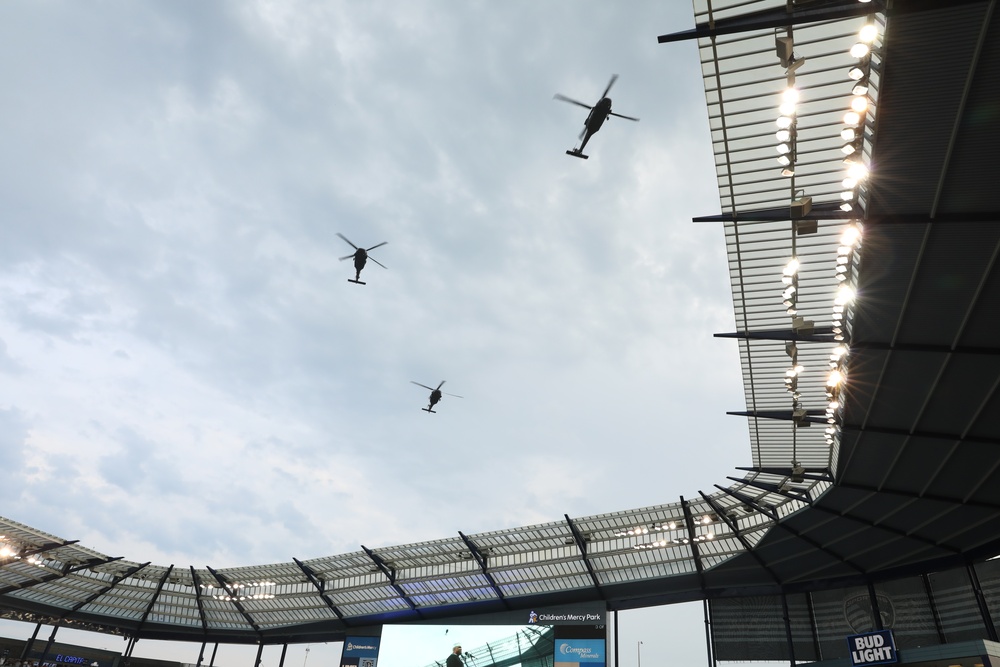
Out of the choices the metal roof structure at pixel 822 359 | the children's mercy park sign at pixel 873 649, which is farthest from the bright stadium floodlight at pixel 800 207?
the children's mercy park sign at pixel 873 649

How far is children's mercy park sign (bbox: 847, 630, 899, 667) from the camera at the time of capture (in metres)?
30.2

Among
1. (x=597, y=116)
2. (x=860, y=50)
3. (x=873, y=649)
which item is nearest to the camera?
(x=860, y=50)

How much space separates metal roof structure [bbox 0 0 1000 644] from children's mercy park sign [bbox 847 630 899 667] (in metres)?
5.80

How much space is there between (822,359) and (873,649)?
15390mm

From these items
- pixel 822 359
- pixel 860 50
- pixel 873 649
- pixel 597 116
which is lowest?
pixel 873 649

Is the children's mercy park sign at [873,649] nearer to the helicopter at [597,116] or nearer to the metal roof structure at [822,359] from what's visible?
the metal roof structure at [822,359]

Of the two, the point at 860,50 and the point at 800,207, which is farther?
the point at 800,207

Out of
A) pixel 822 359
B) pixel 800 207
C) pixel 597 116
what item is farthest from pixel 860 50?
pixel 822 359

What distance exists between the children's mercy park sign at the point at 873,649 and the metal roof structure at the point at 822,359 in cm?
580

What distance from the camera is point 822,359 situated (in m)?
26.7

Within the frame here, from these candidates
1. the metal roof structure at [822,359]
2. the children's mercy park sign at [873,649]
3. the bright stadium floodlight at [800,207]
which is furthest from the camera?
the children's mercy park sign at [873,649]

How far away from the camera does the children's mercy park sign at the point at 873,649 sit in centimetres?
3017

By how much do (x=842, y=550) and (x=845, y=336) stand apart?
67.0ft

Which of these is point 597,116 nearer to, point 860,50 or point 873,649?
point 860,50
